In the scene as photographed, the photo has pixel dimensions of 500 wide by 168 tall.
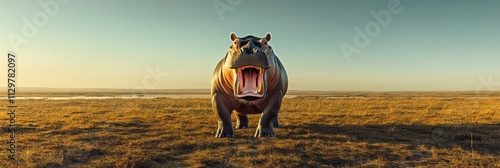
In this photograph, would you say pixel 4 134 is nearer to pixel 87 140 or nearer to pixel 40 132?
pixel 40 132

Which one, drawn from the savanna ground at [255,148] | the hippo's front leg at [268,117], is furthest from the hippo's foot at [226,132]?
the hippo's front leg at [268,117]

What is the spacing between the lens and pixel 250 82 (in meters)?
5.77

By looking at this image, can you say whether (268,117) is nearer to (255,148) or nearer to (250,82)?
(255,148)

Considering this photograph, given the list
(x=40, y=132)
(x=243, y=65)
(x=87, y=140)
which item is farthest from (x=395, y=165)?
(x=40, y=132)

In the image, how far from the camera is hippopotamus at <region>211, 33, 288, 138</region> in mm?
5425

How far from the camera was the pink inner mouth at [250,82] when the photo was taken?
562 cm

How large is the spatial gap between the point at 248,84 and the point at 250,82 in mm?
60

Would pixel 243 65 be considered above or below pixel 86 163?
above

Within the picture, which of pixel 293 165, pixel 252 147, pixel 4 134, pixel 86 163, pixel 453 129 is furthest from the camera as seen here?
pixel 453 129

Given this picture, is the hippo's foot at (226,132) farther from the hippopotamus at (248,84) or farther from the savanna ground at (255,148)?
the savanna ground at (255,148)

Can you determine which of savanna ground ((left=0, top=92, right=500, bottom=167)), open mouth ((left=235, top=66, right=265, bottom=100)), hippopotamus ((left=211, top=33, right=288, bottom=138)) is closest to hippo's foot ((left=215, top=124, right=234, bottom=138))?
hippopotamus ((left=211, top=33, right=288, bottom=138))

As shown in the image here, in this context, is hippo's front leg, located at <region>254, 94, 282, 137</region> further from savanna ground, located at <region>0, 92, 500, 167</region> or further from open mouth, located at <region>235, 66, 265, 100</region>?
open mouth, located at <region>235, 66, 265, 100</region>

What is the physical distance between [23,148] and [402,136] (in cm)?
833

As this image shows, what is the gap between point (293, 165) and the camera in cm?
457
